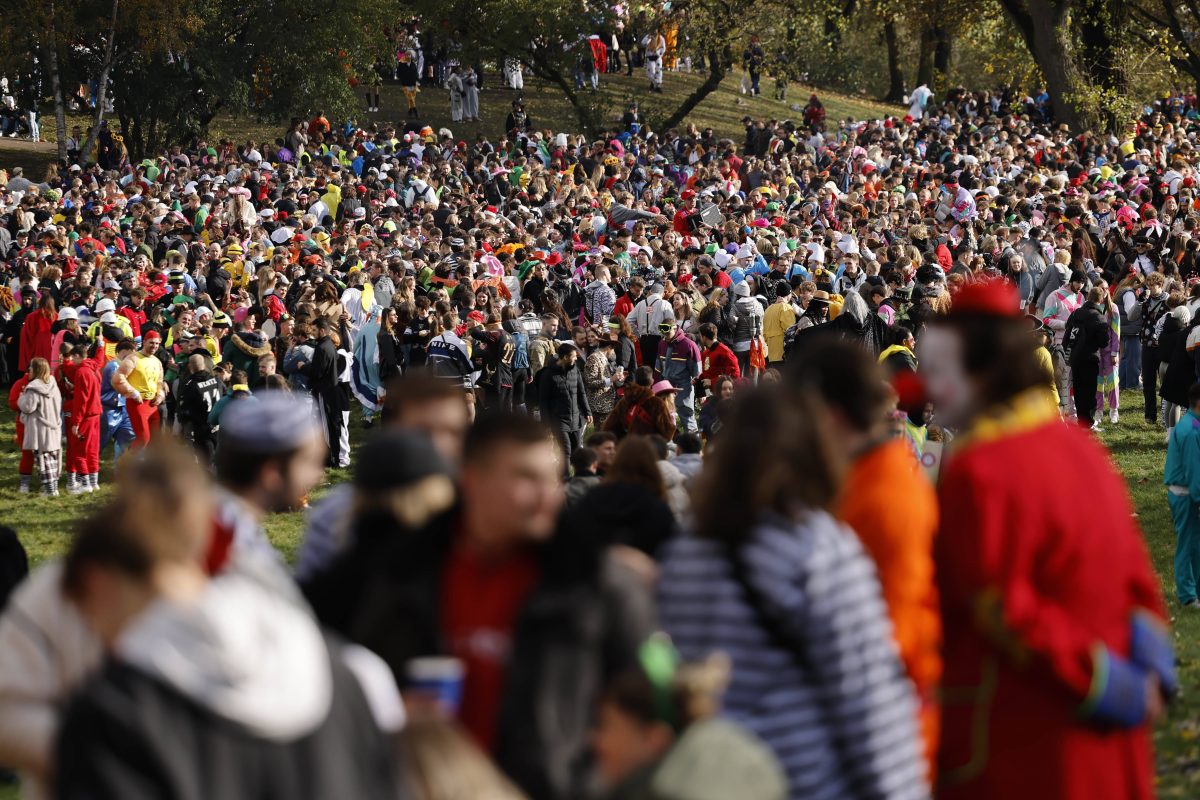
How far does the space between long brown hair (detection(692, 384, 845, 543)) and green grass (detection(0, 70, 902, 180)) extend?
1549 inches

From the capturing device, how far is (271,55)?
139 feet

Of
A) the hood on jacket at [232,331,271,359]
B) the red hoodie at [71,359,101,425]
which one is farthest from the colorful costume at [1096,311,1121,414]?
the red hoodie at [71,359,101,425]

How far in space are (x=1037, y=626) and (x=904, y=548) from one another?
1.25 ft

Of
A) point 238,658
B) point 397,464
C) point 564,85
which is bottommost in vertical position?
point 238,658

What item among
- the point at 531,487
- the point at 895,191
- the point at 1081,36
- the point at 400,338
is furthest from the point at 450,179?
the point at 531,487

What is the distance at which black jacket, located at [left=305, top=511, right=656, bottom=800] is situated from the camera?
3.73 meters

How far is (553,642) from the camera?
377cm

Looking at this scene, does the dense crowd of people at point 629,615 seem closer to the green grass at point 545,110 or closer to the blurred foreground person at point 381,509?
the blurred foreground person at point 381,509

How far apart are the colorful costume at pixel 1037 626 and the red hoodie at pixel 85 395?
47.8 feet

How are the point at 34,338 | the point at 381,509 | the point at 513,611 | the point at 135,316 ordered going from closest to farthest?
the point at 513,611
the point at 381,509
the point at 135,316
the point at 34,338

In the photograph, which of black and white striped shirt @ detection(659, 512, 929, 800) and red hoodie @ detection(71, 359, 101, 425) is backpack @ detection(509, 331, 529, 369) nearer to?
red hoodie @ detection(71, 359, 101, 425)

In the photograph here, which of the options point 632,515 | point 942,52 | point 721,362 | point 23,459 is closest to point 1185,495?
point 632,515

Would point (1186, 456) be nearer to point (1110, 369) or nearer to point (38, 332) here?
point (1110, 369)

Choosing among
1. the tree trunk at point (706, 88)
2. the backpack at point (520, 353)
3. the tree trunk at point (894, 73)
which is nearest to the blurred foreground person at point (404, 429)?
the backpack at point (520, 353)
